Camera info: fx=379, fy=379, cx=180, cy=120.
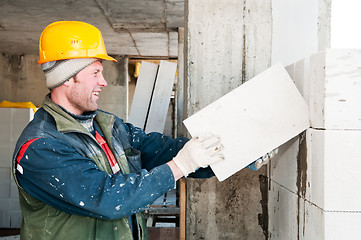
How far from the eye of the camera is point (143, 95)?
357 inches

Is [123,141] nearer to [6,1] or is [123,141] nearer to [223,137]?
[223,137]

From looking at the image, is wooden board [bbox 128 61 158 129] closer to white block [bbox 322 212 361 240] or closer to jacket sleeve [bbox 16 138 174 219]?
jacket sleeve [bbox 16 138 174 219]

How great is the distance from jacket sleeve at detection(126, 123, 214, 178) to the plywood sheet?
0.55 metres

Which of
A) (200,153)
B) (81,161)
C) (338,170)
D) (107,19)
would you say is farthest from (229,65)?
A: (107,19)

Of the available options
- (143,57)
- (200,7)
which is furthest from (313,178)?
(143,57)

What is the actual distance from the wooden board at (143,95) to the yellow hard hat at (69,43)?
21.8 ft

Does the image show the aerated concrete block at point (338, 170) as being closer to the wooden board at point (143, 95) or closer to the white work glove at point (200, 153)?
the white work glove at point (200, 153)

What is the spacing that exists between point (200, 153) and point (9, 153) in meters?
6.25

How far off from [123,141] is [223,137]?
737 millimetres

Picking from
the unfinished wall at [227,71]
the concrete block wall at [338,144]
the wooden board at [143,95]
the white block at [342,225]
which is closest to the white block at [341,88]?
the concrete block wall at [338,144]

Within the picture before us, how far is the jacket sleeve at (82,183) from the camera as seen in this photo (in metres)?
1.83

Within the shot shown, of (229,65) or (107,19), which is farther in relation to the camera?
(107,19)

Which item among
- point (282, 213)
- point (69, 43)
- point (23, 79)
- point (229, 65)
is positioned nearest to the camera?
point (69, 43)

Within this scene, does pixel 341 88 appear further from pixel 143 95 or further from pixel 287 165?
pixel 143 95
